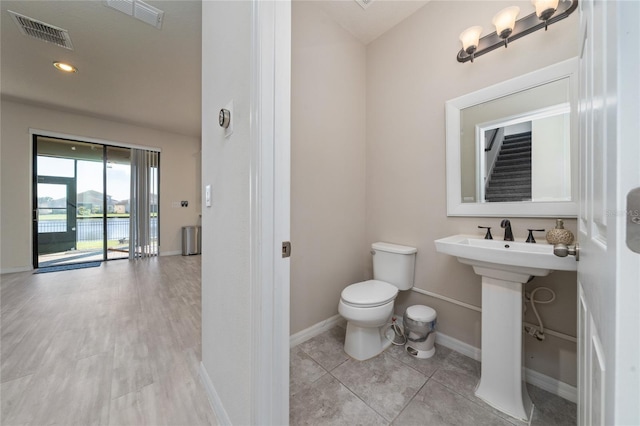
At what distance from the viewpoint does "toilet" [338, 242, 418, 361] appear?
144 centimetres

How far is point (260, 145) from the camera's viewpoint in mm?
745

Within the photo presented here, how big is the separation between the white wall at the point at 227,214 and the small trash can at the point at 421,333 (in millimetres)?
1175

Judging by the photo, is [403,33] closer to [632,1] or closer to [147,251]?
[632,1]

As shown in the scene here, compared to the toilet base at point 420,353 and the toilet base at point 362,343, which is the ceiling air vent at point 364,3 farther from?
the toilet base at point 420,353

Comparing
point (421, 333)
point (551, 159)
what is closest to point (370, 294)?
point (421, 333)

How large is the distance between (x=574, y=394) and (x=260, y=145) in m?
1.98

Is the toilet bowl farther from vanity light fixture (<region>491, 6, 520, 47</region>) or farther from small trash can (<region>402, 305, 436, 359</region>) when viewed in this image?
vanity light fixture (<region>491, 6, 520, 47</region>)

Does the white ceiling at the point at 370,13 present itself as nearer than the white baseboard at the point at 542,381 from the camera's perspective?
No

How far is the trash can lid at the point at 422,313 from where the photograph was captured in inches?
60.4

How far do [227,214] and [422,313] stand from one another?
4.80ft

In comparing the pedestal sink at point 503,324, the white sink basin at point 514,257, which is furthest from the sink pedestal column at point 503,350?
the white sink basin at point 514,257

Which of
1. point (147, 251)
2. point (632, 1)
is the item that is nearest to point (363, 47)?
point (632, 1)

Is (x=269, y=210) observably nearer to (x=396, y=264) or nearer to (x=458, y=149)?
(x=396, y=264)

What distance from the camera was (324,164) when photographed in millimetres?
1853
